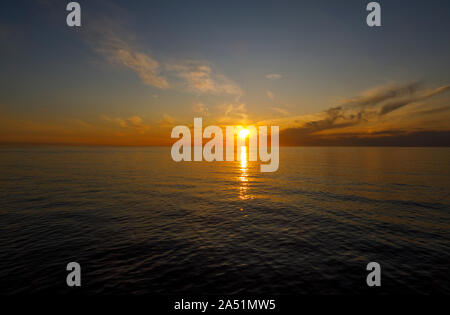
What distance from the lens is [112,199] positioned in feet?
130

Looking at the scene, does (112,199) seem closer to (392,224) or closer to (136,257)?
(136,257)

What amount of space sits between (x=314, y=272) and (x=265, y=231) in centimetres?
880

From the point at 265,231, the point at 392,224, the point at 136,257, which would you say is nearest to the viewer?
the point at 136,257

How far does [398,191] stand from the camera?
4566 centimetres

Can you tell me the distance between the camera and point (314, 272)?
16.9m

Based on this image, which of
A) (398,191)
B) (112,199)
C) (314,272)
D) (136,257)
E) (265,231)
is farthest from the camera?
(398,191)

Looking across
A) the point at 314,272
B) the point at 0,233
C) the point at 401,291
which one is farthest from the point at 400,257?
the point at 0,233

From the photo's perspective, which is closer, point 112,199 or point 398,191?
→ point 112,199

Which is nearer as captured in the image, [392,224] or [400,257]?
Answer: [400,257]

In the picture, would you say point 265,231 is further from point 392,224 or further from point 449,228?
point 449,228

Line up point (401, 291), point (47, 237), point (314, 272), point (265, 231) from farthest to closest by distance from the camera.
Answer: point (265, 231)
point (47, 237)
point (314, 272)
point (401, 291)
